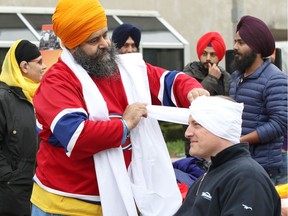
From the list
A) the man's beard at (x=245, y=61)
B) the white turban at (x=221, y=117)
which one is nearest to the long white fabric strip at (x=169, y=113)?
the white turban at (x=221, y=117)

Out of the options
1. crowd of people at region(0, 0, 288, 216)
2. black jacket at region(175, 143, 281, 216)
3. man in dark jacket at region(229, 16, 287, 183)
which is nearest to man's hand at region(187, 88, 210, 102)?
crowd of people at region(0, 0, 288, 216)

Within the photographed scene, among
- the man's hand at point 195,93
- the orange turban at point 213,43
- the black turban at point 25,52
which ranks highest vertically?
the man's hand at point 195,93

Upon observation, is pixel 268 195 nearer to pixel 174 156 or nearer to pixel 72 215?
pixel 72 215

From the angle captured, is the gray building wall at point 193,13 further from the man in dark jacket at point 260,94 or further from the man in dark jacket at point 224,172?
the man in dark jacket at point 224,172

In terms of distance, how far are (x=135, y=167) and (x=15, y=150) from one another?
Answer: 2.01 meters

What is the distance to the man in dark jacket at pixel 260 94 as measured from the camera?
524 centimetres

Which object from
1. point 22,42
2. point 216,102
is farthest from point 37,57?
point 216,102

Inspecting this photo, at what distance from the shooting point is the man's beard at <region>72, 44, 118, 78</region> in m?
3.95

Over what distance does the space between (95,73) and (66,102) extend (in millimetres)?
294

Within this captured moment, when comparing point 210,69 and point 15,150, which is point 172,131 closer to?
point 210,69

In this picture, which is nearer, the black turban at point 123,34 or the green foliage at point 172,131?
the black turban at point 123,34

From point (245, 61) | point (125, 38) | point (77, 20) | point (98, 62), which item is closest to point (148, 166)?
point (98, 62)

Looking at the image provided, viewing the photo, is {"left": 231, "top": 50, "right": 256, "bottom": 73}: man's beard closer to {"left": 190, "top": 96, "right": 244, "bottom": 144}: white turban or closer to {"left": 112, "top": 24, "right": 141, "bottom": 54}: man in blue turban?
{"left": 112, "top": 24, "right": 141, "bottom": 54}: man in blue turban

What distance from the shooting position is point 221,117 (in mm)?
3332
